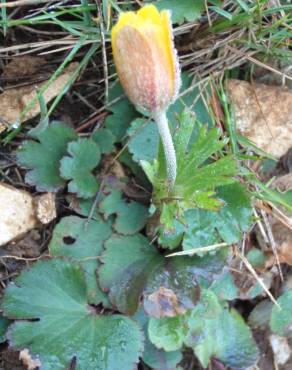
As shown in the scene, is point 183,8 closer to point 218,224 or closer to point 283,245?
point 218,224

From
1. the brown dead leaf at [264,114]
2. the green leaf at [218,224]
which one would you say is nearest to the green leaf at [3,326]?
the green leaf at [218,224]

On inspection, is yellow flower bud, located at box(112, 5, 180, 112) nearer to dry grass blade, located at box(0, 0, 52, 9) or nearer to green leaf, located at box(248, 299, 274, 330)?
dry grass blade, located at box(0, 0, 52, 9)

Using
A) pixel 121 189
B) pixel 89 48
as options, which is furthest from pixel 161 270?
pixel 89 48

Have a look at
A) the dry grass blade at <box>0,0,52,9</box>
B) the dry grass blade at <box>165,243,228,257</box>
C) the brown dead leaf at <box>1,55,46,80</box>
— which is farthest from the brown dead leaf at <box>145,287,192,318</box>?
the dry grass blade at <box>0,0,52,9</box>

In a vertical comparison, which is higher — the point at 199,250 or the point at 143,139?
the point at 143,139

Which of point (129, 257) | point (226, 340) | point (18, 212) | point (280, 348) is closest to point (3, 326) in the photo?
point (18, 212)

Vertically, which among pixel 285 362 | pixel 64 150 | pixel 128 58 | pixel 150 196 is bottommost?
pixel 285 362

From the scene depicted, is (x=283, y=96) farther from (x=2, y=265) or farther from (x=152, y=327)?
(x=2, y=265)
